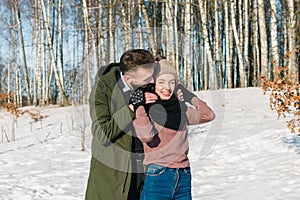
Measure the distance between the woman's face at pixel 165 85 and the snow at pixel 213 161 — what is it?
41cm

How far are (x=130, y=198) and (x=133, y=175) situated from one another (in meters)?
0.13

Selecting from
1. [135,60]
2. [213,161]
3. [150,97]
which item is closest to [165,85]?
[150,97]

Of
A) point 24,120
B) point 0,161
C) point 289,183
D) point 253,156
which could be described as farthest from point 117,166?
point 24,120

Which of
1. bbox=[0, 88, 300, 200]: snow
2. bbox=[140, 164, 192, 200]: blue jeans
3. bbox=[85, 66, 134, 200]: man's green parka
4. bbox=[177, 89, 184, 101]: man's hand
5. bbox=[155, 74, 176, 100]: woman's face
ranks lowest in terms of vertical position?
bbox=[0, 88, 300, 200]: snow

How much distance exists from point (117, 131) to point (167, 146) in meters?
0.35

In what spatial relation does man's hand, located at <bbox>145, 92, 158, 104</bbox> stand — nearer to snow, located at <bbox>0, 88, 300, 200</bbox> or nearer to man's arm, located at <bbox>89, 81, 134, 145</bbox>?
man's arm, located at <bbox>89, 81, 134, 145</bbox>

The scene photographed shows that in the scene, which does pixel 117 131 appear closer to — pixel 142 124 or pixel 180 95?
pixel 142 124

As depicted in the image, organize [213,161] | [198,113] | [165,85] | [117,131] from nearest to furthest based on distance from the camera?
1. [117,131]
2. [165,85]
3. [198,113]
4. [213,161]

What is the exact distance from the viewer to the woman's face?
201 cm

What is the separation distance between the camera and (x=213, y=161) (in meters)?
6.09

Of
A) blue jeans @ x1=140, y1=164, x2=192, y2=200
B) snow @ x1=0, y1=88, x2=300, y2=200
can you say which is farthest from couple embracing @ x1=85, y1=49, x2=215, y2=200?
snow @ x1=0, y1=88, x2=300, y2=200

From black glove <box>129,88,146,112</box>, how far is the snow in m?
0.58

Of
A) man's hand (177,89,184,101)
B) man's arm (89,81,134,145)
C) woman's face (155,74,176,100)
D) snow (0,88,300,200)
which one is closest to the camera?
man's arm (89,81,134,145)

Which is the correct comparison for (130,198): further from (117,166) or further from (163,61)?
(163,61)
